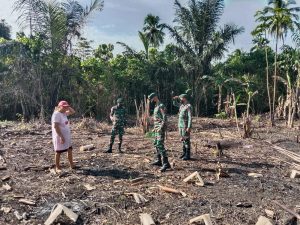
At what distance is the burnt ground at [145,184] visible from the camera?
5859 mm

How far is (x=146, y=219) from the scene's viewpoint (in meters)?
5.51

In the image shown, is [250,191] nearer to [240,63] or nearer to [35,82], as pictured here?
[35,82]

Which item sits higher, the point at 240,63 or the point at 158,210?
the point at 240,63

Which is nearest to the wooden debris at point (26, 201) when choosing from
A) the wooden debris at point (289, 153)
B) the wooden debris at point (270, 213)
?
the wooden debris at point (270, 213)

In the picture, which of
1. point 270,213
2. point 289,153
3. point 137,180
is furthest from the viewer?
point 289,153

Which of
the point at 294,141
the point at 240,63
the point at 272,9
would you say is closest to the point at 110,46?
the point at 240,63

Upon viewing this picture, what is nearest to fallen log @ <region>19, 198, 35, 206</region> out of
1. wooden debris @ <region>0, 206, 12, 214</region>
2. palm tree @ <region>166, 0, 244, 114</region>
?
wooden debris @ <region>0, 206, 12, 214</region>

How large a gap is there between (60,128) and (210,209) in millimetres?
3227

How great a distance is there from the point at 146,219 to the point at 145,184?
5.31 feet

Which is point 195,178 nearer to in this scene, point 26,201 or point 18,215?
point 26,201

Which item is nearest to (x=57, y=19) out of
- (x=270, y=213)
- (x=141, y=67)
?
(x=141, y=67)

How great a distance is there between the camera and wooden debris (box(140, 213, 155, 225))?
5.40m

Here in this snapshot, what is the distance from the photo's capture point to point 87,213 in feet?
19.1

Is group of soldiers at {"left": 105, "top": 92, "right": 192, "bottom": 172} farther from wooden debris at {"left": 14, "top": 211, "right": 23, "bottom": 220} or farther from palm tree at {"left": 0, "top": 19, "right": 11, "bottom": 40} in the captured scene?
palm tree at {"left": 0, "top": 19, "right": 11, "bottom": 40}
